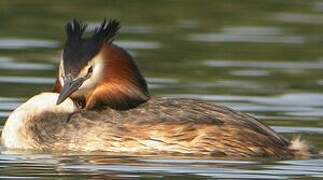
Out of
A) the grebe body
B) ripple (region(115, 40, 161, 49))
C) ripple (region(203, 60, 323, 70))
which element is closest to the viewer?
the grebe body

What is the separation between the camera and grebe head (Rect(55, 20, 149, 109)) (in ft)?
57.8

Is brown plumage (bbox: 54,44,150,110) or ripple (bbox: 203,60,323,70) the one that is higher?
ripple (bbox: 203,60,323,70)

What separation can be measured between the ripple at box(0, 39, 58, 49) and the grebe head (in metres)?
6.88

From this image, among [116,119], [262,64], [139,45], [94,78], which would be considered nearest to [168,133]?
[116,119]

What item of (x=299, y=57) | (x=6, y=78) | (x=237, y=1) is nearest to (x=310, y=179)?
(x=6, y=78)

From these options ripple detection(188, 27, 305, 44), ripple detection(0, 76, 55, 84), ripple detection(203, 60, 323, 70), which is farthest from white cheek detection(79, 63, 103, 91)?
ripple detection(188, 27, 305, 44)

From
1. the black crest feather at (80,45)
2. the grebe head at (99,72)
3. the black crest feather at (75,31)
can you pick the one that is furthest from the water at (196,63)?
the black crest feather at (75,31)

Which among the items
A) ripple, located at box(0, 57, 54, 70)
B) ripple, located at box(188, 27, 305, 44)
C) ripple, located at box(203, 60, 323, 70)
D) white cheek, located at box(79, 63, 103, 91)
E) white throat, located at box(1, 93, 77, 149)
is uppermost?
ripple, located at box(188, 27, 305, 44)

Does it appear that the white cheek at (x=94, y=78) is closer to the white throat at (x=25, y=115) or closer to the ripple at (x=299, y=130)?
the white throat at (x=25, y=115)

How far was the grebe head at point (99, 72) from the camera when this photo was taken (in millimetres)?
17625

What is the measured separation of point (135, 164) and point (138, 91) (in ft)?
4.74

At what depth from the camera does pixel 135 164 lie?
53.9 feet

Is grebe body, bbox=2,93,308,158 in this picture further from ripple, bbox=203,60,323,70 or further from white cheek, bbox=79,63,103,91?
ripple, bbox=203,60,323,70

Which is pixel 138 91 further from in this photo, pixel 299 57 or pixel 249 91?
pixel 299 57
